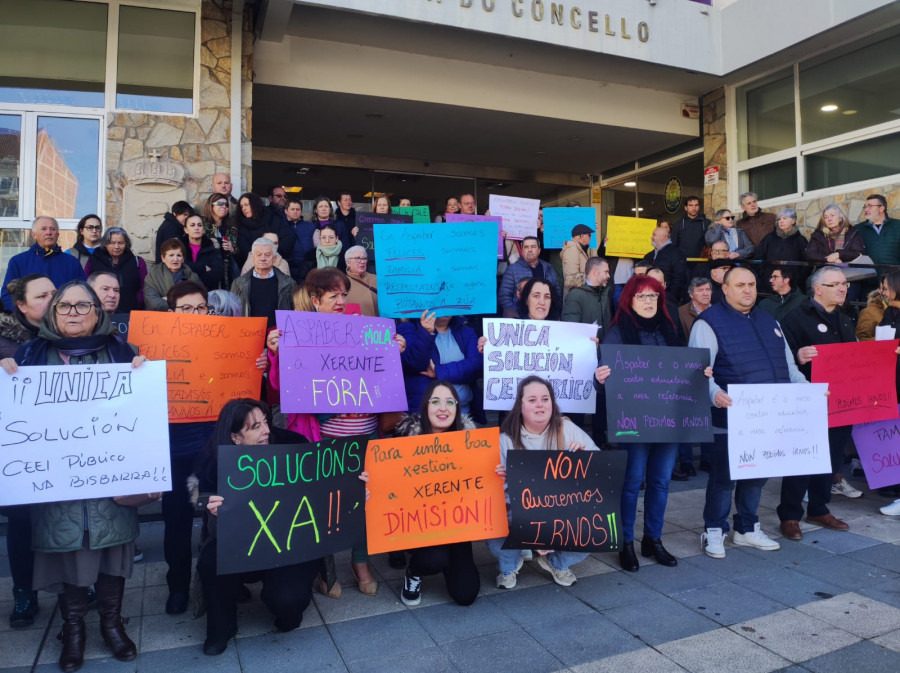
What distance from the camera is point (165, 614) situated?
3.50 metres

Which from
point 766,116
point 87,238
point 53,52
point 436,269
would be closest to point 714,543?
point 436,269

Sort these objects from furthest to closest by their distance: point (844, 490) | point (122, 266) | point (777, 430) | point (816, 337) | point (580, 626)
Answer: point (122, 266) → point (844, 490) → point (816, 337) → point (777, 430) → point (580, 626)

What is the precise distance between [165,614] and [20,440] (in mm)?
1235

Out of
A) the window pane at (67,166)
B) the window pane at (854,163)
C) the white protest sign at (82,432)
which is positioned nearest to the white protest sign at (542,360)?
the white protest sign at (82,432)

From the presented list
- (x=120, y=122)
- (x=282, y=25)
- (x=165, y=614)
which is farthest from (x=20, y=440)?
(x=282, y=25)

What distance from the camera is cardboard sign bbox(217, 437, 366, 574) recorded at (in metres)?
3.04

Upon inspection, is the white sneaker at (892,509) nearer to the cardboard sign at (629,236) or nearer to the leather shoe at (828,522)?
the leather shoe at (828,522)

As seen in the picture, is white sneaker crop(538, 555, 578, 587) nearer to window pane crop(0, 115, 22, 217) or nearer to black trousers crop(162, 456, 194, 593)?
black trousers crop(162, 456, 194, 593)

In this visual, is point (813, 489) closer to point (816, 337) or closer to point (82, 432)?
point (816, 337)

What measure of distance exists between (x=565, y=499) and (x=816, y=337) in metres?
2.59

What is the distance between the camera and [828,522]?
16.1 ft

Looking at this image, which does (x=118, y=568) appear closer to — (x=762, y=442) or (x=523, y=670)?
(x=523, y=670)

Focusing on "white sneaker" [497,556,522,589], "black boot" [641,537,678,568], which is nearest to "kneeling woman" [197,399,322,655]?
"white sneaker" [497,556,522,589]

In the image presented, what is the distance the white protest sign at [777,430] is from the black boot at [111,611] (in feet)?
11.4
